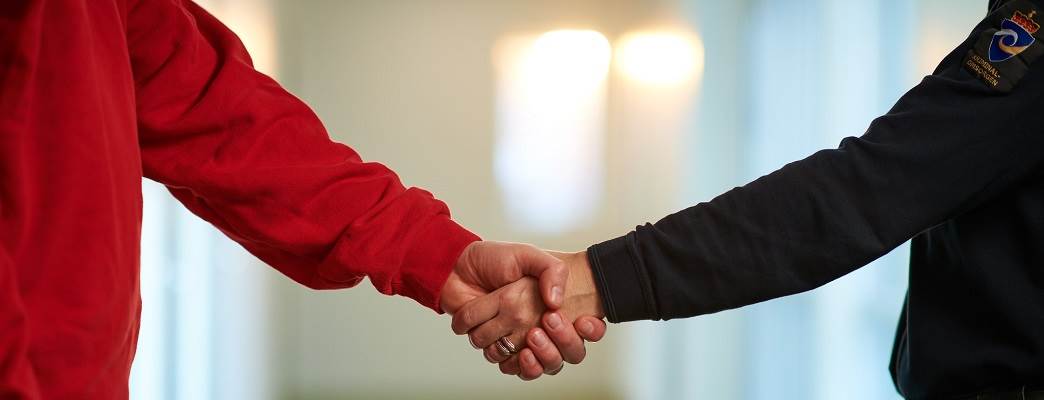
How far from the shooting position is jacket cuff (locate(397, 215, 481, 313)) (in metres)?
1.38

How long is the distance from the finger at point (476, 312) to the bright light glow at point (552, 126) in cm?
377

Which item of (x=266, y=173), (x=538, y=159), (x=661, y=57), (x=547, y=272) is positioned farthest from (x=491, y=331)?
(x=538, y=159)

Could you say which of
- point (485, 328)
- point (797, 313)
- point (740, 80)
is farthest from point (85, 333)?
point (740, 80)

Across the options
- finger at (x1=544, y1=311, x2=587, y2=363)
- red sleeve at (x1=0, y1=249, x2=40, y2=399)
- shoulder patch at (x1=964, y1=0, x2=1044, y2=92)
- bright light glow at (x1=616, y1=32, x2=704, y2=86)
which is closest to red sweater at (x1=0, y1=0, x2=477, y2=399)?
red sleeve at (x1=0, y1=249, x2=40, y2=399)

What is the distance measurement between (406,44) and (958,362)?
14.6ft

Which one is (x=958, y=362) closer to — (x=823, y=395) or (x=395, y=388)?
(x=823, y=395)

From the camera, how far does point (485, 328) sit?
1535 mm

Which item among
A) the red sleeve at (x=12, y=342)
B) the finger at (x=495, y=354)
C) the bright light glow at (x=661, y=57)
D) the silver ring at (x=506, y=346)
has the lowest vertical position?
the finger at (x=495, y=354)

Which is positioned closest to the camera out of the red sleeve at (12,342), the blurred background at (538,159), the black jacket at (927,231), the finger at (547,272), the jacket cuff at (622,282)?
the red sleeve at (12,342)

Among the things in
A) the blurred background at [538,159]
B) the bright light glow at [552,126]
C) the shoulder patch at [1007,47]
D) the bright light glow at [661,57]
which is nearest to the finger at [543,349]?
the shoulder patch at [1007,47]

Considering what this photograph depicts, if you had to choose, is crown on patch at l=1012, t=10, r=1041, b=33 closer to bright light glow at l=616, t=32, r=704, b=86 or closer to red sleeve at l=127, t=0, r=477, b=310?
red sleeve at l=127, t=0, r=477, b=310

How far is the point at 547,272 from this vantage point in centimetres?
146

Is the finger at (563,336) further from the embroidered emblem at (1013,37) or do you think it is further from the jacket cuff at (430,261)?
the embroidered emblem at (1013,37)

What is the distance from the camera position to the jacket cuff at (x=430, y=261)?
4.51 feet
